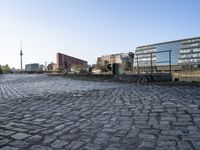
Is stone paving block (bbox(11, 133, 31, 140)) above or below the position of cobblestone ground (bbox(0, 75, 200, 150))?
below

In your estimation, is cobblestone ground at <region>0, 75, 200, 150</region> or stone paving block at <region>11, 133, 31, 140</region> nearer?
cobblestone ground at <region>0, 75, 200, 150</region>

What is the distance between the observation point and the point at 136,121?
5582mm

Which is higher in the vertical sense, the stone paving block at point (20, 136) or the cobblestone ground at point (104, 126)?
the cobblestone ground at point (104, 126)

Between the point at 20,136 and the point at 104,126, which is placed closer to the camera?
the point at 20,136

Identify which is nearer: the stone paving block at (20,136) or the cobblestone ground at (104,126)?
the cobblestone ground at (104,126)

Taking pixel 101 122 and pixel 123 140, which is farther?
pixel 101 122

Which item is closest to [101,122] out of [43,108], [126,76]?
[43,108]

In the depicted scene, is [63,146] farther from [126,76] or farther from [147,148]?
[126,76]

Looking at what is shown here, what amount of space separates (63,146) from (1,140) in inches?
41.6

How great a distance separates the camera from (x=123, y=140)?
14.4ft

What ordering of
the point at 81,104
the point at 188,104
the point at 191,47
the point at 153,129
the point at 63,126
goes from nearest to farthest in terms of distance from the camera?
the point at 153,129, the point at 63,126, the point at 188,104, the point at 81,104, the point at 191,47

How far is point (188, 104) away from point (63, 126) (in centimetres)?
334

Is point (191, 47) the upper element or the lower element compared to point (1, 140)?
upper

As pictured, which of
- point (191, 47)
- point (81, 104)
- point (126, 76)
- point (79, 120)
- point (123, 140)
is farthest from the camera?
point (191, 47)
